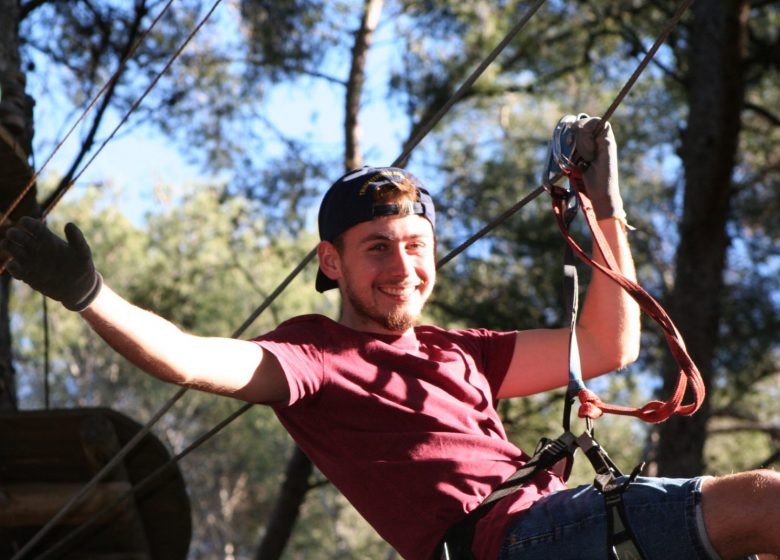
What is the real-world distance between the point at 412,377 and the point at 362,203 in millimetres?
448

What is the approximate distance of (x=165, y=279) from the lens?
18.3m

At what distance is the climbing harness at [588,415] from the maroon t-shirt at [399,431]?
39 mm

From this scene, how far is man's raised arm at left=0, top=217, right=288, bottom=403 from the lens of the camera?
231 cm

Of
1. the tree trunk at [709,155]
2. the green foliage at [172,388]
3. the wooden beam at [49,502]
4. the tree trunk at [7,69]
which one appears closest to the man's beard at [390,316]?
the wooden beam at [49,502]

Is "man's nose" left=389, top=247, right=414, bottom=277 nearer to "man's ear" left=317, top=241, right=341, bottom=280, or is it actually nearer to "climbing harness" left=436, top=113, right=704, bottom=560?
"man's ear" left=317, top=241, right=341, bottom=280

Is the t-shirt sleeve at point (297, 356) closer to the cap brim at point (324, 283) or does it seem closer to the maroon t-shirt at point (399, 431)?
the maroon t-shirt at point (399, 431)

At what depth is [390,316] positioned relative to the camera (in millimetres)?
2895

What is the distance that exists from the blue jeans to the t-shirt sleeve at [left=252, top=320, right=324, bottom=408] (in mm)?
564

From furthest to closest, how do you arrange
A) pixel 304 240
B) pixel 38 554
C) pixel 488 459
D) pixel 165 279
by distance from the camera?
pixel 165 279, pixel 304 240, pixel 38 554, pixel 488 459

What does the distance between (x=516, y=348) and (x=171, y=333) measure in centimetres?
110

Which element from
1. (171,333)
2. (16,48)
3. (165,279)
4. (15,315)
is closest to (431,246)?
(171,333)

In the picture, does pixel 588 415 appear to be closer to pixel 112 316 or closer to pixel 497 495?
pixel 497 495

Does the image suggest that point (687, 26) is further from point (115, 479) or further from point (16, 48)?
point (115, 479)

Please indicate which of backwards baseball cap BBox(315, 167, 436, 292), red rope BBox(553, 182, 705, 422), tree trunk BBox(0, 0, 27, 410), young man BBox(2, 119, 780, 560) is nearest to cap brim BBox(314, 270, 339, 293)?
young man BBox(2, 119, 780, 560)
